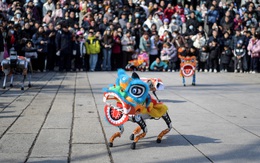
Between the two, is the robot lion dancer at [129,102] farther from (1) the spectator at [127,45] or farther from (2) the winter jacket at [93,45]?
(1) the spectator at [127,45]

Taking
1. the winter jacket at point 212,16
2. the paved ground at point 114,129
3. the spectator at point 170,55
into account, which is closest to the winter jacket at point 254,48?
the winter jacket at point 212,16

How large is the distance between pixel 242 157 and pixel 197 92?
7827 millimetres

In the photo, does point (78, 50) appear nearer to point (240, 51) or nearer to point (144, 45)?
point (144, 45)

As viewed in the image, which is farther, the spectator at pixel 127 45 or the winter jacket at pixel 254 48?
the spectator at pixel 127 45

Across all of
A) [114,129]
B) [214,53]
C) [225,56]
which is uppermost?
[214,53]

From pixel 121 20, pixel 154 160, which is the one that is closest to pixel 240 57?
pixel 121 20

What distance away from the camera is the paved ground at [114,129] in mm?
6617

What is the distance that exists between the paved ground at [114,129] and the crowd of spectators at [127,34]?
8.31 m

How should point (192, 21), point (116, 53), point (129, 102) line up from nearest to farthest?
1. point (129, 102)
2. point (116, 53)
3. point (192, 21)

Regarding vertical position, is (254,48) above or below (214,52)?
above

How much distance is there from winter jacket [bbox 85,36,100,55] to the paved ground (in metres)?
8.44

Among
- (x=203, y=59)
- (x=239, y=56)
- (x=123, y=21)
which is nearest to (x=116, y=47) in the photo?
(x=123, y=21)

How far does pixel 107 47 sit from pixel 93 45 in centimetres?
64

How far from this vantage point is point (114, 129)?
8398 millimetres
